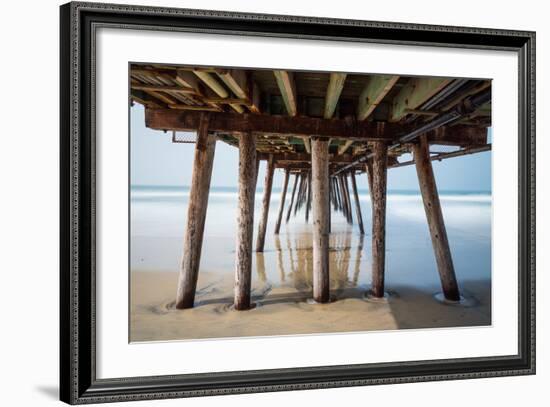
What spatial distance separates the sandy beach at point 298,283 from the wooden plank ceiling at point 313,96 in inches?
25.4

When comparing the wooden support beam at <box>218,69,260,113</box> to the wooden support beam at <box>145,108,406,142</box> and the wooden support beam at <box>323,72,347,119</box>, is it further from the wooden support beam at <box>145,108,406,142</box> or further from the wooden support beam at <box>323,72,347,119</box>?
the wooden support beam at <box>323,72,347,119</box>

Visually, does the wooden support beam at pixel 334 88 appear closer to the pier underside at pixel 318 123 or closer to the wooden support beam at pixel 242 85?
the pier underside at pixel 318 123

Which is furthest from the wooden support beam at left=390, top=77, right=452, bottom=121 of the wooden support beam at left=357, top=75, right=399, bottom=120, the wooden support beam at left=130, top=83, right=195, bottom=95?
the wooden support beam at left=130, top=83, right=195, bottom=95

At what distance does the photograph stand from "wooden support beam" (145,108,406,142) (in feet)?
0.04

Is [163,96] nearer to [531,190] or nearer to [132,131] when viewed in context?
[132,131]

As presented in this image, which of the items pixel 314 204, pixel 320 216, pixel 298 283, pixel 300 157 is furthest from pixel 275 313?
pixel 300 157

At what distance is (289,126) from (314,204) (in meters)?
0.87

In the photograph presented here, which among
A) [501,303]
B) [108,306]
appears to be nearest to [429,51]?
[501,303]

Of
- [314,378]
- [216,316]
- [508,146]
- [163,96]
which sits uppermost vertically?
[163,96]

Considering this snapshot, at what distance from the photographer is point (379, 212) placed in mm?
3605

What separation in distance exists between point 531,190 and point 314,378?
1.83 m

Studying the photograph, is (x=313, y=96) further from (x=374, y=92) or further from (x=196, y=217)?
(x=196, y=217)

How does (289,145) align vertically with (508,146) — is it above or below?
above

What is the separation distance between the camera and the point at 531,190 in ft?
6.87
